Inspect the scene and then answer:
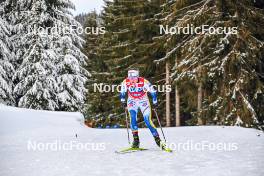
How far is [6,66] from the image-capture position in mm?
23766

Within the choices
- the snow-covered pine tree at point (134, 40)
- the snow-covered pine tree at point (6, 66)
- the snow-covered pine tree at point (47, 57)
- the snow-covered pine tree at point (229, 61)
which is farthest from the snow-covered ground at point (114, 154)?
the snow-covered pine tree at point (134, 40)

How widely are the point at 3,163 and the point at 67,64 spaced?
666 inches

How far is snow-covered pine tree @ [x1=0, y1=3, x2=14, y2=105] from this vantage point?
75.8 feet

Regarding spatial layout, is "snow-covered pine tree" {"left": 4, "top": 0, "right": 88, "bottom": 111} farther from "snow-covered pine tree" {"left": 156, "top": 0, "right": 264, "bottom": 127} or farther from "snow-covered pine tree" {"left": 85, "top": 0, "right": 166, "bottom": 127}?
"snow-covered pine tree" {"left": 156, "top": 0, "right": 264, "bottom": 127}

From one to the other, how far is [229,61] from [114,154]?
26.9 ft

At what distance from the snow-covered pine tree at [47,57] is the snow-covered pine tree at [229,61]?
10038 millimetres

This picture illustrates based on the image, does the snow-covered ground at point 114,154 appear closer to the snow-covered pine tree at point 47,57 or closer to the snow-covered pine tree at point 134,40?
→ the snow-covered pine tree at point 47,57

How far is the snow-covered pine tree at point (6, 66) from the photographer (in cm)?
2309

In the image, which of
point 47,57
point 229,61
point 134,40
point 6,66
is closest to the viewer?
point 229,61

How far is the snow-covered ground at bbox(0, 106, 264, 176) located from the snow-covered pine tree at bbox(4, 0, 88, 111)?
1020 cm

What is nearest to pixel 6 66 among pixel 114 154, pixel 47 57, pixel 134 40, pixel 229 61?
pixel 47 57

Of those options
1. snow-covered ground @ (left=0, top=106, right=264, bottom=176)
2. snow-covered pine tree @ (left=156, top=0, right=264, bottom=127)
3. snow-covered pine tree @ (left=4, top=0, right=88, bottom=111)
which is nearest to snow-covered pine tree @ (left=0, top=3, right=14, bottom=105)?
snow-covered pine tree @ (left=4, top=0, right=88, bottom=111)

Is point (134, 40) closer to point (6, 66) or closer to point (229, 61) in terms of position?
point (6, 66)

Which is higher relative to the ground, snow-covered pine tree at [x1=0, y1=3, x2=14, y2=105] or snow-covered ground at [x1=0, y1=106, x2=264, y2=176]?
snow-covered pine tree at [x1=0, y1=3, x2=14, y2=105]
